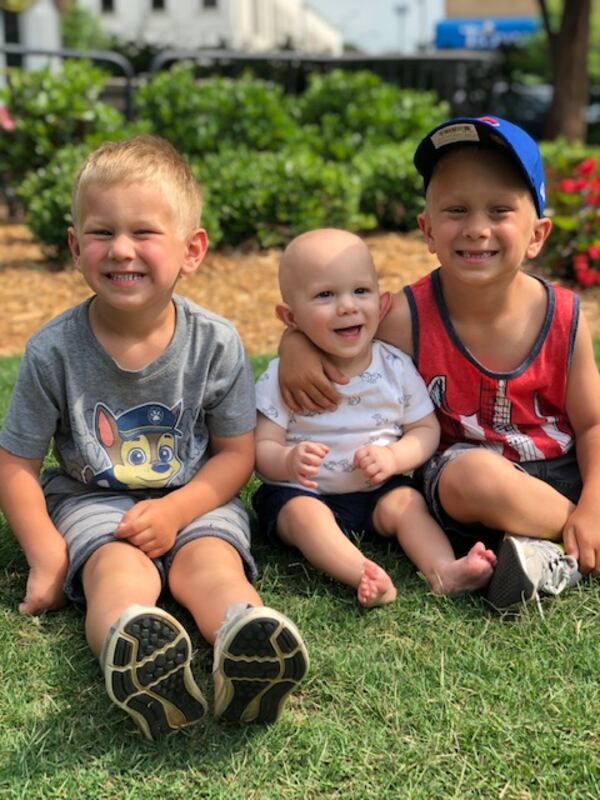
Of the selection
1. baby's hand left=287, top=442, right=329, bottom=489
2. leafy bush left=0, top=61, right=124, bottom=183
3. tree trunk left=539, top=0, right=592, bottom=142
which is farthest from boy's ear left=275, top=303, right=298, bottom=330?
tree trunk left=539, top=0, right=592, bottom=142

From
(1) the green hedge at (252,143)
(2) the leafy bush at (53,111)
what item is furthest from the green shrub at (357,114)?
(2) the leafy bush at (53,111)

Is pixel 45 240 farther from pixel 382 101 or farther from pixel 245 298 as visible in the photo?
pixel 382 101

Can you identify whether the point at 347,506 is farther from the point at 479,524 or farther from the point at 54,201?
the point at 54,201

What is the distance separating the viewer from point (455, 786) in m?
1.97

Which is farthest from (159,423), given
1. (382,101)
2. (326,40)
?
(326,40)

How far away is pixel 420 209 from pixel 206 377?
617cm

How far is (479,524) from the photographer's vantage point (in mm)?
2973

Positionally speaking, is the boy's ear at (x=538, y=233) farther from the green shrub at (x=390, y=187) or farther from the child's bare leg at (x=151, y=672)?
the green shrub at (x=390, y=187)

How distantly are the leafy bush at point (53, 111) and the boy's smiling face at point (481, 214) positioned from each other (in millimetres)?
6618

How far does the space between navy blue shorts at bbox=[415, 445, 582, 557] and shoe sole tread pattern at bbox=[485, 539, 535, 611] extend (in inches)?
12.0

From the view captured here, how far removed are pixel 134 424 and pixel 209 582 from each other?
538mm

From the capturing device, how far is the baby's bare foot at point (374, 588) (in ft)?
8.68

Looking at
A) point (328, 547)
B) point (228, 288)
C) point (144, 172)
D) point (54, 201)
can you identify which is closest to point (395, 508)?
point (328, 547)

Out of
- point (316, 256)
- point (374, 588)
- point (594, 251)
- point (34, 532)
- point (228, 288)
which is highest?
point (316, 256)
